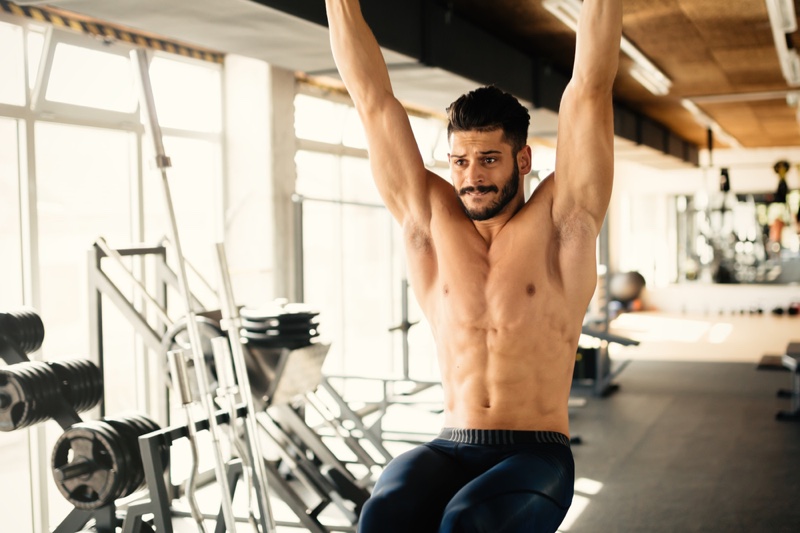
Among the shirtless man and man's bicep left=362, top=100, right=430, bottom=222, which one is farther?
man's bicep left=362, top=100, right=430, bottom=222

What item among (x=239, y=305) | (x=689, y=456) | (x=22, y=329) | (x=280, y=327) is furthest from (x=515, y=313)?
(x=689, y=456)

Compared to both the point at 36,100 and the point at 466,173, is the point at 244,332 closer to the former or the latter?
the point at 36,100

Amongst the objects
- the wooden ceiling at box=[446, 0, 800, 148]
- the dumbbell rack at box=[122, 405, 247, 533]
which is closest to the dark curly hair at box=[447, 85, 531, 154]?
the dumbbell rack at box=[122, 405, 247, 533]

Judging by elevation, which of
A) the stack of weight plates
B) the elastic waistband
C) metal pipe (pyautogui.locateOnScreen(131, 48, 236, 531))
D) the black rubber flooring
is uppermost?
metal pipe (pyautogui.locateOnScreen(131, 48, 236, 531))

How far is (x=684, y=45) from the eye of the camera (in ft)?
18.1

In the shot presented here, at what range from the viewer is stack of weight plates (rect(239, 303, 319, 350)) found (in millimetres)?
3432

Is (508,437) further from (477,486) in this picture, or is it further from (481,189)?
(481,189)

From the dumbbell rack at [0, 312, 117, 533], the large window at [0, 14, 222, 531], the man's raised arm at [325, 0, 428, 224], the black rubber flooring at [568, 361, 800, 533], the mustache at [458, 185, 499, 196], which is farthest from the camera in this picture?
the black rubber flooring at [568, 361, 800, 533]

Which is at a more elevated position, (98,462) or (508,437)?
(508,437)

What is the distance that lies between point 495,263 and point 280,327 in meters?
1.79

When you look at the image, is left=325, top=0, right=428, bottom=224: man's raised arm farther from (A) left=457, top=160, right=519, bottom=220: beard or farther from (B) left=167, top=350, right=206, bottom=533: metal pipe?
(B) left=167, top=350, right=206, bottom=533: metal pipe

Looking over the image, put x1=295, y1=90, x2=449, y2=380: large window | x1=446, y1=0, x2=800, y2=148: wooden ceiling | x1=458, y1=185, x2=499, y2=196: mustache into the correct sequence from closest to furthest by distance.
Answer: x1=458, y1=185, x2=499, y2=196: mustache → x1=446, y1=0, x2=800, y2=148: wooden ceiling → x1=295, y1=90, x2=449, y2=380: large window

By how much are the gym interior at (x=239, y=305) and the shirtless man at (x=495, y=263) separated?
665mm

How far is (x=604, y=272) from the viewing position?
772 cm
